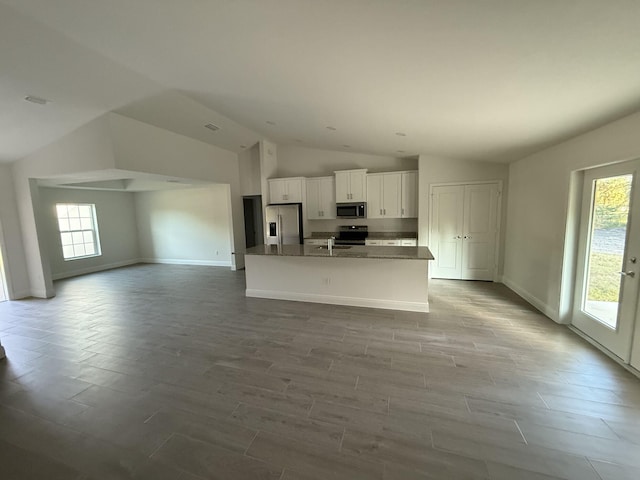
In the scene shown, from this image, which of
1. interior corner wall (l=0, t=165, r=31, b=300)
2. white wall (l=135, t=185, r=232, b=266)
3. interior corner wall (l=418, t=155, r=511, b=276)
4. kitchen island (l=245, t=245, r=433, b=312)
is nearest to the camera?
kitchen island (l=245, t=245, r=433, b=312)

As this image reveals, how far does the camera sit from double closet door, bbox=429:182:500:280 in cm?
526

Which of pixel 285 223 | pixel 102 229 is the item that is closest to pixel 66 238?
pixel 102 229

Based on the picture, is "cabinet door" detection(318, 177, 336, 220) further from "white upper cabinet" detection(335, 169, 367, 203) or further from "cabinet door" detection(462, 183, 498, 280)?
"cabinet door" detection(462, 183, 498, 280)

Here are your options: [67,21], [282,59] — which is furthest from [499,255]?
[67,21]

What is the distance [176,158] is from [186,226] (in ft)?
11.5

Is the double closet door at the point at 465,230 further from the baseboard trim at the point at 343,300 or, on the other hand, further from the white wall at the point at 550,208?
the baseboard trim at the point at 343,300

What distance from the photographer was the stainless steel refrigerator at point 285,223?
6348 mm

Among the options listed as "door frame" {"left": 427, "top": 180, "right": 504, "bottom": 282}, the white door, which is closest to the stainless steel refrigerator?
"door frame" {"left": 427, "top": 180, "right": 504, "bottom": 282}

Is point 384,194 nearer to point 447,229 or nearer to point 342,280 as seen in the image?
point 447,229

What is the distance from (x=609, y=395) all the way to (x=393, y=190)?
14.8ft

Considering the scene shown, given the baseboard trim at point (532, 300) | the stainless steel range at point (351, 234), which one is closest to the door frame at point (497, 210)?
the baseboard trim at point (532, 300)

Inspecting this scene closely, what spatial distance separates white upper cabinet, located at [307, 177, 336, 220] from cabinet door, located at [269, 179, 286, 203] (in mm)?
668

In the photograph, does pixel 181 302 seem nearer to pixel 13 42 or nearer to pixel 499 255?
pixel 13 42

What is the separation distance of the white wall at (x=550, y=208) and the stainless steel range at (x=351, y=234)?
2910mm
